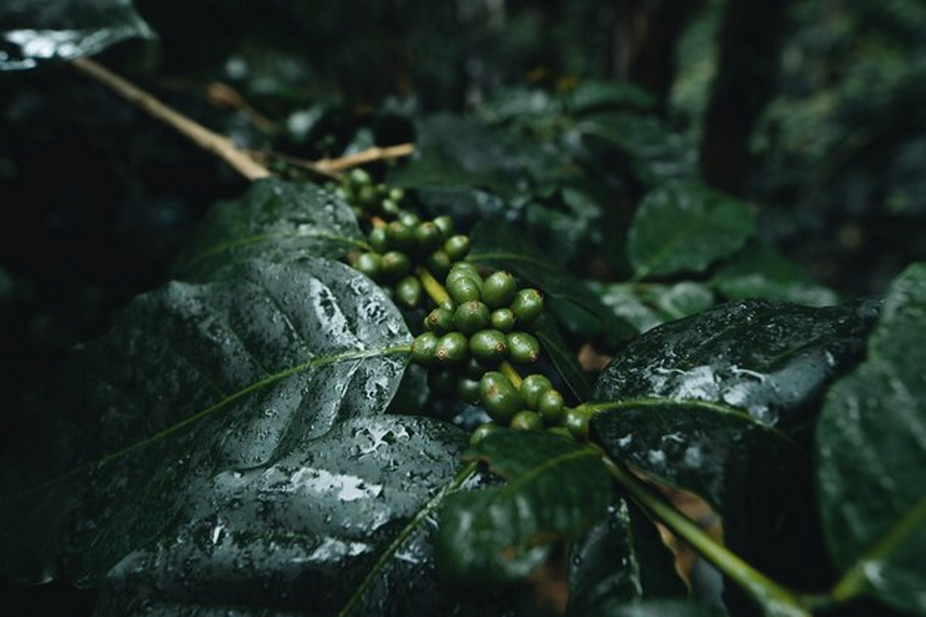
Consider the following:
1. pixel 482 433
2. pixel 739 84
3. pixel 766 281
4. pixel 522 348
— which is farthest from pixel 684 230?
pixel 739 84

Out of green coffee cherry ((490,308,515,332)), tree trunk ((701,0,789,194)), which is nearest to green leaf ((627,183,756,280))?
green coffee cherry ((490,308,515,332))

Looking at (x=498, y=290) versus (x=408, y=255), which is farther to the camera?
(x=408, y=255)

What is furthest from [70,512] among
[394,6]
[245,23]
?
[394,6]

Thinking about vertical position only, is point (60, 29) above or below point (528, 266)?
above

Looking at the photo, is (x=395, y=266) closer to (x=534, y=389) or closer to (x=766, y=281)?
(x=534, y=389)

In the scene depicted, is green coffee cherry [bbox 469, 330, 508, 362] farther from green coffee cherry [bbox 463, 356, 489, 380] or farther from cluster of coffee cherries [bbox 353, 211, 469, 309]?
cluster of coffee cherries [bbox 353, 211, 469, 309]

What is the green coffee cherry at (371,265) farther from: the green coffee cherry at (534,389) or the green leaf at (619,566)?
the green leaf at (619,566)

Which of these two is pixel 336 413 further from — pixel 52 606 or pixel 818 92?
pixel 818 92
